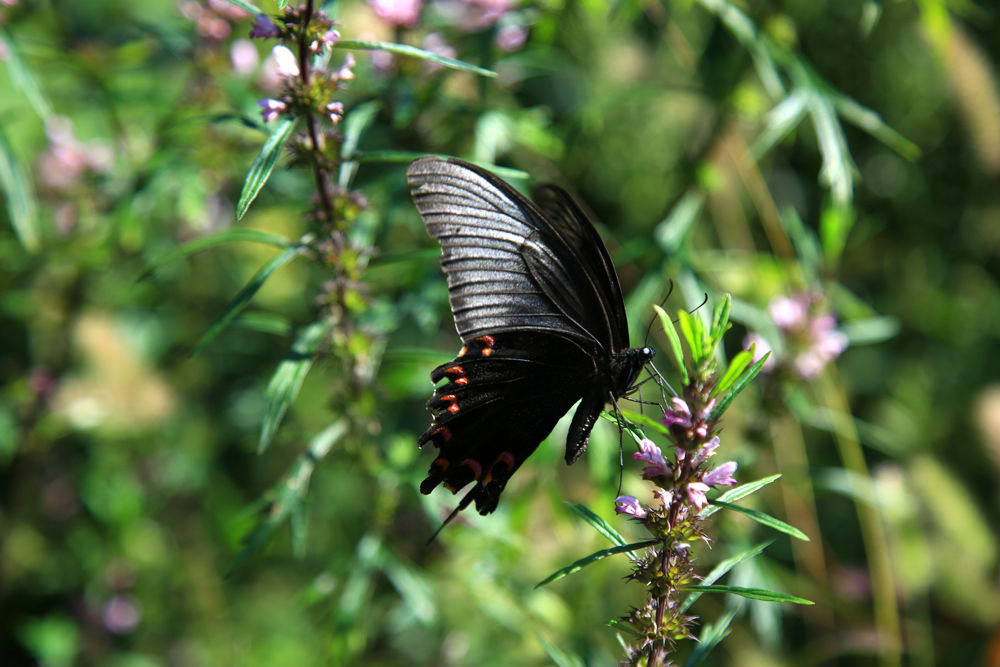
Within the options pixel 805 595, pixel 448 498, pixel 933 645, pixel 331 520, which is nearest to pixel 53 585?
pixel 331 520

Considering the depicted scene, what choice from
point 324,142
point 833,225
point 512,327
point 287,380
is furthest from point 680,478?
point 833,225

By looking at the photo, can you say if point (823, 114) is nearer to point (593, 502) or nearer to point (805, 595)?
point (593, 502)

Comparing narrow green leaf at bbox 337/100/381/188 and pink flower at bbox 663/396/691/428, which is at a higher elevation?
narrow green leaf at bbox 337/100/381/188

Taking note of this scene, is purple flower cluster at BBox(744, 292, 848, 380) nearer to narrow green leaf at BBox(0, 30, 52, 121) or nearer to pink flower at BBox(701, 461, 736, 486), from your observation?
pink flower at BBox(701, 461, 736, 486)

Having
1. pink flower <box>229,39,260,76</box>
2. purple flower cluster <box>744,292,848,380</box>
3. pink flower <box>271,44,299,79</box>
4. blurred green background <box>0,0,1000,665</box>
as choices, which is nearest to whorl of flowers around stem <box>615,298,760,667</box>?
blurred green background <box>0,0,1000,665</box>

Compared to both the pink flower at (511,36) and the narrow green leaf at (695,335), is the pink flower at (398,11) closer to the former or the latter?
the pink flower at (511,36)

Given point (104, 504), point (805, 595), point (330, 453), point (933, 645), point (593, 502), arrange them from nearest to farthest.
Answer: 1. point (593, 502)
2. point (805, 595)
3. point (933, 645)
4. point (104, 504)
5. point (330, 453)

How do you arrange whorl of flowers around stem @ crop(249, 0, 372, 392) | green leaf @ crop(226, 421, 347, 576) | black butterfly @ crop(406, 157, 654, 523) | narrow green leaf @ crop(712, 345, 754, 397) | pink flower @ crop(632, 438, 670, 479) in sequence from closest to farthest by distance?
narrow green leaf @ crop(712, 345, 754, 397) → pink flower @ crop(632, 438, 670, 479) → whorl of flowers around stem @ crop(249, 0, 372, 392) → black butterfly @ crop(406, 157, 654, 523) → green leaf @ crop(226, 421, 347, 576)
